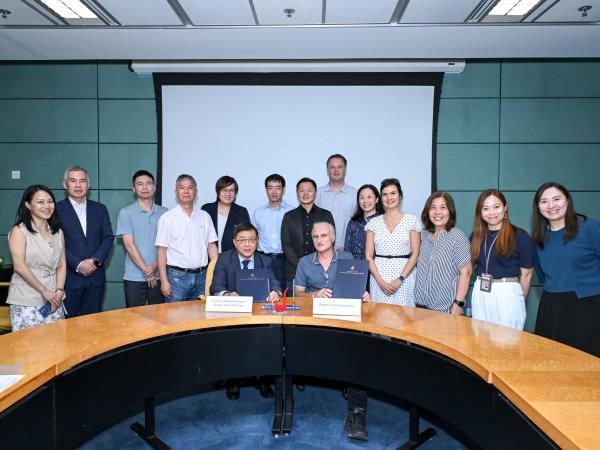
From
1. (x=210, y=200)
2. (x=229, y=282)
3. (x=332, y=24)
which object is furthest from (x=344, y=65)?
(x=229, y=282)

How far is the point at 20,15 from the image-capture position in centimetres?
334

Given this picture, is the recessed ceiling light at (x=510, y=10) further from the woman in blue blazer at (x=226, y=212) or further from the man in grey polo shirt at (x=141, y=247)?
the man in grey polo shirt at (x=141, y=247)

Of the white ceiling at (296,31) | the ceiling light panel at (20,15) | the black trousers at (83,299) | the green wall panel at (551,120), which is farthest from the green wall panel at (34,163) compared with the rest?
the green wall panel at (551,120)

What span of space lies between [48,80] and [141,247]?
8.23 feet

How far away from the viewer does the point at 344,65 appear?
436cm

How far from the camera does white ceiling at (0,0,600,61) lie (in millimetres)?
3172

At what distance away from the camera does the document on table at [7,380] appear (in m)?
1.31

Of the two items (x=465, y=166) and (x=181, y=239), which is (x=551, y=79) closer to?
(x=465, y=166)

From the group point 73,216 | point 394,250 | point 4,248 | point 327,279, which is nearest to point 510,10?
point 394,250

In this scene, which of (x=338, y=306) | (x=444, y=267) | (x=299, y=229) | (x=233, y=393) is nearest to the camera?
(x=338, y=306)

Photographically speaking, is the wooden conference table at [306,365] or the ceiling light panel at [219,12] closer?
the wooden conference table at [306,365]

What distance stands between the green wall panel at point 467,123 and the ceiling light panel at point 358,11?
5.06ft

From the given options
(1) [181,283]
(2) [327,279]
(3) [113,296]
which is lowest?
(3) [113,296]

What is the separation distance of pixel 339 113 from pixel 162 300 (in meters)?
2.55
